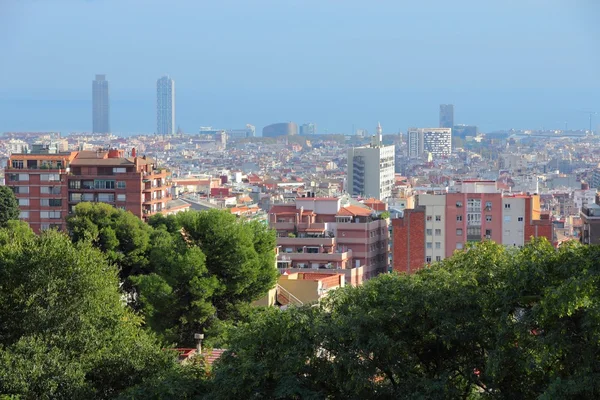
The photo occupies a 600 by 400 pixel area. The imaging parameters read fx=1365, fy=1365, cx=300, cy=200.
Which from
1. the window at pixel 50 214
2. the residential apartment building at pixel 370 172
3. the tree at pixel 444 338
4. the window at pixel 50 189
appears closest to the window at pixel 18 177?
the window at pixel 50 189

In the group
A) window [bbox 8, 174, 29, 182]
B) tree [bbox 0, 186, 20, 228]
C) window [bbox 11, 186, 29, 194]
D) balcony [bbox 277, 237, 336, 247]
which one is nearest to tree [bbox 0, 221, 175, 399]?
tree [bbox 0, 186, 20, 228]

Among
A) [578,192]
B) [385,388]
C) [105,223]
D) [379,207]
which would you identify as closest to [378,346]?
[385,388]

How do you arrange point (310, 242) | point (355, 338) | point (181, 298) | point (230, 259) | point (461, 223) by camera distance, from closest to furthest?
1. point (355, 338)
2. point (181, 298)
3. point (230, 259)
4. point (310, 242)
5. point (461, 223)

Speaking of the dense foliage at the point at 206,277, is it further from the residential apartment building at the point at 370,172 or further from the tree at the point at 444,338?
the residential apartment building at the point at 370,172

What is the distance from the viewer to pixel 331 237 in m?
55.1

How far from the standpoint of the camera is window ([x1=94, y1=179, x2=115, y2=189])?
58.7 meters

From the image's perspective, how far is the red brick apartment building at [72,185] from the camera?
58.6m

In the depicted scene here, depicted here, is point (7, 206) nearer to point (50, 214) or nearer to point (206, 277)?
point (50, 214)

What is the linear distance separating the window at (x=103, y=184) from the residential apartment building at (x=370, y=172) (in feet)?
288

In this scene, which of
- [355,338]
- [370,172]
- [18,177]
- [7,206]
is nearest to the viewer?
[355,338]

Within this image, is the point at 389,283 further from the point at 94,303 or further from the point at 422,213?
the point at 422,213

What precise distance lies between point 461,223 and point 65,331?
40384mm

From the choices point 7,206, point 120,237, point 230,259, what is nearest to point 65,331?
point 230,259

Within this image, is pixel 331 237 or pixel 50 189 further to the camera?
pixel 50 189
